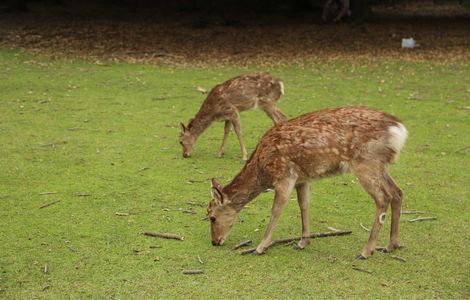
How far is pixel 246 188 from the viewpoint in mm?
5879

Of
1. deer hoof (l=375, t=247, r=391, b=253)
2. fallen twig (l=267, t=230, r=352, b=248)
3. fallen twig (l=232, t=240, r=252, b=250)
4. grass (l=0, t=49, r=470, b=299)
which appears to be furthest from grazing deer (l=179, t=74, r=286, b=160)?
deer hoof (l=375, t=247, r=391, b=253)

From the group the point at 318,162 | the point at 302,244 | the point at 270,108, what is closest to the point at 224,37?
the point at 270,108

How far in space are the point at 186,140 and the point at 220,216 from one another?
3249mm

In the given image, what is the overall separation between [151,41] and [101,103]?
275 inches

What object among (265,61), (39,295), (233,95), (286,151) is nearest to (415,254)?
(286,151)

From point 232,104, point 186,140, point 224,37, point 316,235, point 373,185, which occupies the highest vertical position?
point 373,185

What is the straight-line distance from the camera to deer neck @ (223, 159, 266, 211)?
5863 millimetres

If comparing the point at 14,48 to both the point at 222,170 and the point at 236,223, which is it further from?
the point at 236,223

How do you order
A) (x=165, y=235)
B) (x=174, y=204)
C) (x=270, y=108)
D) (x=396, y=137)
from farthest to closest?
(x=270, y=108), (x=174, y=204), (x=165, y=235), (x=396, y=137)

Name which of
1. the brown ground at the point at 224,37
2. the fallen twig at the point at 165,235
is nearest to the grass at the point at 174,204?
the fallen twig at the point at 165,235

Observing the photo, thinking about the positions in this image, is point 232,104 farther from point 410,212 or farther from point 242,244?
point 242,244

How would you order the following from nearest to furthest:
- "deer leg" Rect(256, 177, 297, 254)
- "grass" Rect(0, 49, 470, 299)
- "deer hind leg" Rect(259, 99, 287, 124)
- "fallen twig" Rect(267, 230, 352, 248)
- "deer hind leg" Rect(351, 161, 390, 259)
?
1. "grass" Rect(0, 49, 470, 299)
2. "deer hind leg" Rect(351, 161, 390, 259)
3. "deer leg" Rect(256, 177, 297, 254)
4. "fallen twig" Rect(267, 230, 352, 248)
5. "deer hind leg" Rect(259, 99, 287, 124)

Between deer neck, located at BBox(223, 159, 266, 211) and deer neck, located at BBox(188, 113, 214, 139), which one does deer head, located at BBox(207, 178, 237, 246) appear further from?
deer neck, located at BBox(188, 113, 214, 139)

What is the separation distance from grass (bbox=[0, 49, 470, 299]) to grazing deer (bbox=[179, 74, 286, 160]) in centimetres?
32
